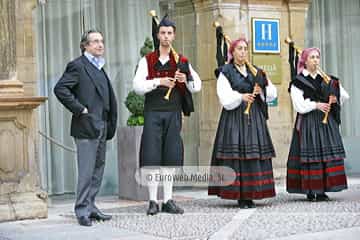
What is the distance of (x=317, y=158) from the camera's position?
9133 mm

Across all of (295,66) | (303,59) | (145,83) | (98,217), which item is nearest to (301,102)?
(303,59)

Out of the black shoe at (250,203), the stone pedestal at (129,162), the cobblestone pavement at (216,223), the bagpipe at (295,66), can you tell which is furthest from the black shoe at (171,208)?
A: the bagpipe at (295,66)

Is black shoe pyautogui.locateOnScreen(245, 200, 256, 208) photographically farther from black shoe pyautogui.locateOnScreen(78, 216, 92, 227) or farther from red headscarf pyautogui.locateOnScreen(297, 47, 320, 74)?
black shoe pyautogui.locateOnScreen(78, 216, 92, 227)

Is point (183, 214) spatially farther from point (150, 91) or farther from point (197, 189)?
point (197, 189)

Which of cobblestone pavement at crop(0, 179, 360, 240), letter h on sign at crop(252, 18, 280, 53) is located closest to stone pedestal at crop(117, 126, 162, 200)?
cobblestone pavement at crop(0, 179, 360, 240)

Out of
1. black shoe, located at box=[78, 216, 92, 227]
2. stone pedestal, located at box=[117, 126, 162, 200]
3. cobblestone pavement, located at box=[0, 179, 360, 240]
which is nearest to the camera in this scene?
cobblestone pavement, located at box=[0, 179, 360, 240]

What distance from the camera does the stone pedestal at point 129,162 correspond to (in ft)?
32.5

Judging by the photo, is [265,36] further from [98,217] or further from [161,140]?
[98,217]

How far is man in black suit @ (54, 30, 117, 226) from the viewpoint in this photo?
7.71 meters

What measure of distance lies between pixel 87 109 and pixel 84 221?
1068 mm

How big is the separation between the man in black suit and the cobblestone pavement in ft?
1.04

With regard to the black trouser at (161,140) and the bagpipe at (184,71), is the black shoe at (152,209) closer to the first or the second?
the black trouser at (161,140)

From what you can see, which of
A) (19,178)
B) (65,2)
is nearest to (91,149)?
(19,178)

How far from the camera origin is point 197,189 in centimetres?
1132
